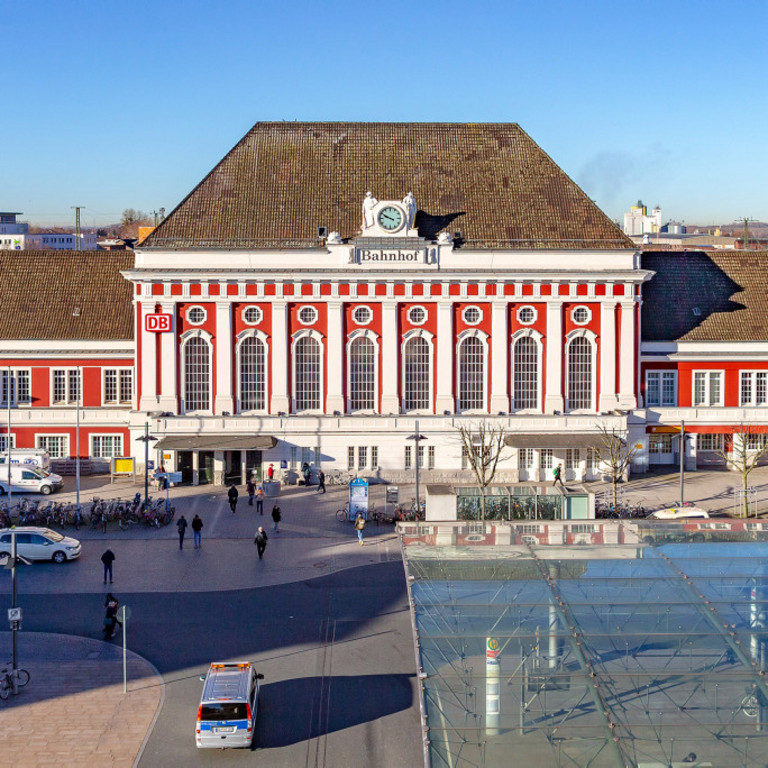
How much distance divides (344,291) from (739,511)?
22.2 m

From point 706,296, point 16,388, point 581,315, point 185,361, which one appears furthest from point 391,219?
point 16,388

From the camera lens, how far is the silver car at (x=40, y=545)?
45469mm

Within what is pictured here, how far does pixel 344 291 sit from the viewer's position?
62.3 meters

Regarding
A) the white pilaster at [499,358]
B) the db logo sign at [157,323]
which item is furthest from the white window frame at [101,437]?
the white pilaster at [499,358]

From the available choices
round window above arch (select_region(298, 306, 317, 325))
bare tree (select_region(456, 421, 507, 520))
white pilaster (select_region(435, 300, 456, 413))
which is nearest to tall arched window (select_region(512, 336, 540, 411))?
bare tree (select_region(456, 421, 507, 520))

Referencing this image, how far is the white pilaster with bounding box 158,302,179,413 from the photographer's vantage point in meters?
62.2

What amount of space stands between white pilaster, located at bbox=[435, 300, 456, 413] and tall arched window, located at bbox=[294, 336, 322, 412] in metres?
6.12

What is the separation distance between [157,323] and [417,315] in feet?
43.4

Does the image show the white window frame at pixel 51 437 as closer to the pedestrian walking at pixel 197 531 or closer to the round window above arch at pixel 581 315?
the pedestrian walking at pixel 197 531

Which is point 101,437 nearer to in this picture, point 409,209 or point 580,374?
point 409,209

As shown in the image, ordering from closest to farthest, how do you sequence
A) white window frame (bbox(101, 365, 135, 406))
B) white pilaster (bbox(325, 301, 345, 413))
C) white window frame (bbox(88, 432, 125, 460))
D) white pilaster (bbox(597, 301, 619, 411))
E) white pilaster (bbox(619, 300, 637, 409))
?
white pilaster (bbox(325, 301, 345, 413)), white pilaster (bbox(597, 301, 619, 411)), white pilaster (bbox(619, 300, 637, 409)), white window frame (bbox(88, 432, 125, 460)), white window frame (bbox(101, 365, 135, 406))

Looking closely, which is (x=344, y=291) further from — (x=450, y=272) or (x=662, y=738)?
(x=662, y=738)

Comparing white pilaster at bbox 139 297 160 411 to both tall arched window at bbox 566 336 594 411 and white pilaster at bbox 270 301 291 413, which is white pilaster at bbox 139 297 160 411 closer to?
white pilaster at bbox 270 301 291 413

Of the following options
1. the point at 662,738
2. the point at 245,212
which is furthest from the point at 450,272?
the point at 662,738
